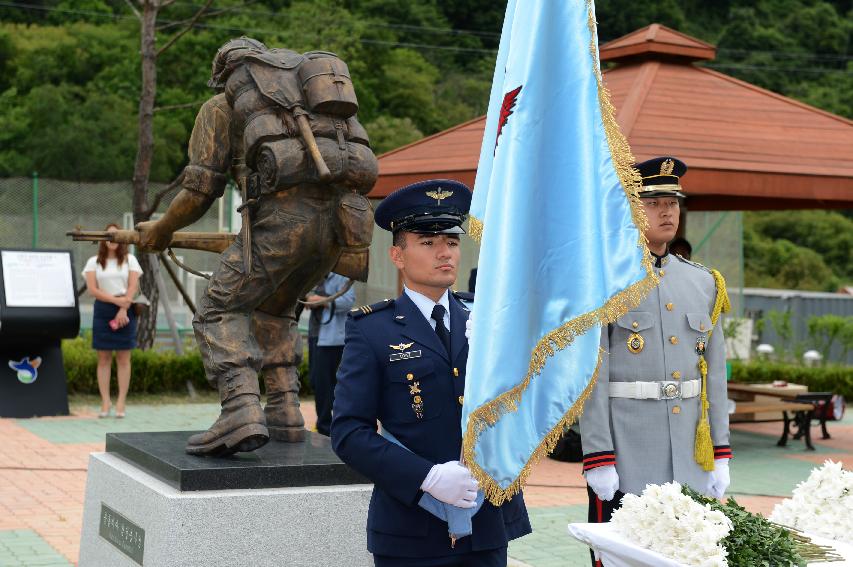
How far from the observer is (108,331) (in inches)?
439

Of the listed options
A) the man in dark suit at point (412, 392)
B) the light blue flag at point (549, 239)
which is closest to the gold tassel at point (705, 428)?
the light blue flag at point (549, 239)

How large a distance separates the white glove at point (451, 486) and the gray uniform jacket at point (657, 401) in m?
1.15

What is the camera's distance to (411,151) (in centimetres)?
1204

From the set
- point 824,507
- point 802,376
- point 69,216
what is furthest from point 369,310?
point 69,216

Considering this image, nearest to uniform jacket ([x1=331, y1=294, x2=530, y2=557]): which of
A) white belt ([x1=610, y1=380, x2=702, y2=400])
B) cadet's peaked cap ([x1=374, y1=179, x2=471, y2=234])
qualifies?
cadet's peaked cap ([x1=374, y1=179, x2=471, y2=234])

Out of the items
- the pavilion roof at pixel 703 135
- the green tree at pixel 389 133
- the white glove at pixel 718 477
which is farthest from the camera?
the green tree at pixel 389 133

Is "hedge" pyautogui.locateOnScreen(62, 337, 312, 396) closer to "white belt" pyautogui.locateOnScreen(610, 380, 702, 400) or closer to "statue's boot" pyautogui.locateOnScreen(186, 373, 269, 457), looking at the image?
"statue's boot" pyautogui.locateOnScreen(186, 373, 269, 457)

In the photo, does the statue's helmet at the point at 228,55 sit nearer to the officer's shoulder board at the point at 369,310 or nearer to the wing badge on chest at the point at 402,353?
the officer's shoulder board at the point at 369,310

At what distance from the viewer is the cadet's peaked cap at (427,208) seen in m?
3.43

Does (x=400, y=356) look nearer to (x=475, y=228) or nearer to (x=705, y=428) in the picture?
(x=475, y=228)

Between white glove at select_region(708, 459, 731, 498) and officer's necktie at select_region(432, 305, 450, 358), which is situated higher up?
officer's necktie at select_region(432, 305, 450, 358)

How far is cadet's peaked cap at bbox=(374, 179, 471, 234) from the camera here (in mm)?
3428

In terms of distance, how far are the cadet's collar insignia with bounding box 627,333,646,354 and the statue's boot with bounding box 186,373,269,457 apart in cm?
167

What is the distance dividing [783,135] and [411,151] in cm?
359
